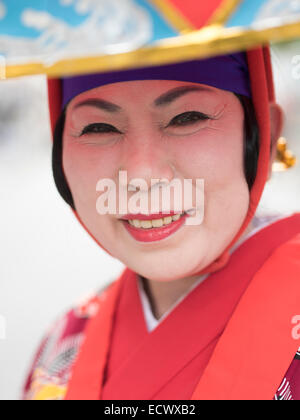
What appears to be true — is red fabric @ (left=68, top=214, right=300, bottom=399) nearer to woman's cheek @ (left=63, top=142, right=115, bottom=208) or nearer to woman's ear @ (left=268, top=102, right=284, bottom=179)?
woman's ear @ (left=268, top=102, right=284, bottom=179)

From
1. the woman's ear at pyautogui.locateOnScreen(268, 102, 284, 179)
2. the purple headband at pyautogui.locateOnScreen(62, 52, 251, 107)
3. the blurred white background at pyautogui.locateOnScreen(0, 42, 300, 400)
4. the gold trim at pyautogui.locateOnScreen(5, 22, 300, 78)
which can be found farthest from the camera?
the blurred white background at pyautogui.locateOnScreen(0, 42, 300, 400)

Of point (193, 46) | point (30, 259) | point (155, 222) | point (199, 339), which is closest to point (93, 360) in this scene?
point (199, 339)

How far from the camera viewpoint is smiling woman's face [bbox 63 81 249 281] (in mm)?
771

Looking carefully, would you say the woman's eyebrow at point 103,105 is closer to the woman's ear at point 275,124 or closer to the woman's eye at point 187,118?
the woman's eye at point 187,118

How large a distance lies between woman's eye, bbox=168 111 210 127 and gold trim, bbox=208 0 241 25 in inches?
9.1

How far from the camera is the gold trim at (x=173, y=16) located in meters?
0.56

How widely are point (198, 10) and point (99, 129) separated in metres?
0.31

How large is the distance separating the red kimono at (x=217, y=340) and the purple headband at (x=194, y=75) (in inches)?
12.0

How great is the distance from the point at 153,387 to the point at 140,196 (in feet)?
1.18

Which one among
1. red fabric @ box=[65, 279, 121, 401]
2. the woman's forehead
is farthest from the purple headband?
red fabric @ box=[65, 279, 121, 401]

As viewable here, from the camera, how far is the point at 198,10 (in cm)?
58

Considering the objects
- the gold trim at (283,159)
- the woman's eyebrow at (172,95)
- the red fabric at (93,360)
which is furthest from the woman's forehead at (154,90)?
the red fabric at (93,360)

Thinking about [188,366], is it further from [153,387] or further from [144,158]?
[144,158]
